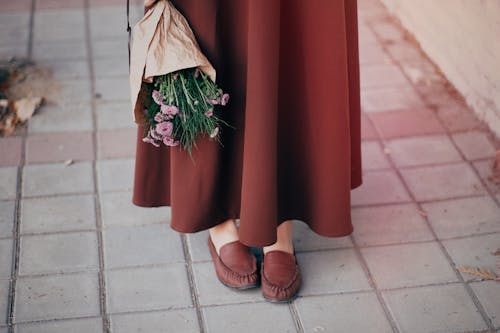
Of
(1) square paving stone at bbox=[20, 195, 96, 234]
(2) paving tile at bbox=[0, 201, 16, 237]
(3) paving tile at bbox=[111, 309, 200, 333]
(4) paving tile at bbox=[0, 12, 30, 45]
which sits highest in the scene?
(3) paving tile at bbox=[111, 309, 200, 333]

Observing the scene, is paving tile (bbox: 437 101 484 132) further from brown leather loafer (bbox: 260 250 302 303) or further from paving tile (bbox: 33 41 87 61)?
paving tile (bbox: 33 41 87 61)

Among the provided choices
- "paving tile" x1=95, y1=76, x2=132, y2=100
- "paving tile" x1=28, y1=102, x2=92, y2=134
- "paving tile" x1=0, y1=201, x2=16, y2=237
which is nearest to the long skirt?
"paving tile" x1=0, y1=201, x2=16, y2=237

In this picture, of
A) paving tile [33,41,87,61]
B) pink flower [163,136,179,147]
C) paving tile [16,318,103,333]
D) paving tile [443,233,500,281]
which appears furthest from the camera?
paving tile [33,41,87,61]

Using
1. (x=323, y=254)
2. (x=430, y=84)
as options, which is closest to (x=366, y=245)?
(x=323, y=254)

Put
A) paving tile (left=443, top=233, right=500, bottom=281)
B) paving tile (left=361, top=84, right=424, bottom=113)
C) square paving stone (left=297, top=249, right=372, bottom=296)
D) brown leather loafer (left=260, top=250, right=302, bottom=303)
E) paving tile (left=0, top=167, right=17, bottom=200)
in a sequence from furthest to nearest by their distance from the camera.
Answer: paving tile (left=361, top=84, right=424, bottom=113) < paving tile (left=0, top=167, right=17, bottom=200) < paving tile (left=443, top=233, right=500, bottom=281) < square paving stone (left=297, top=249, right=372, bottom=296) < brown leather loafer (left=260, top=250, right=302, bottom=303)

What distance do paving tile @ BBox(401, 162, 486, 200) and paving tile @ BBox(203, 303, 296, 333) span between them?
961mm

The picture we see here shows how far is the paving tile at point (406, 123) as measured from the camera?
151 inches

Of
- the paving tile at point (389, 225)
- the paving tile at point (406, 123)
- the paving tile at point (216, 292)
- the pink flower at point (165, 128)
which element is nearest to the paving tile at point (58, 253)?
the paving tile at point (216, 292)

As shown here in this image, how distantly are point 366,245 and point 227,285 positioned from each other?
24.1 inches

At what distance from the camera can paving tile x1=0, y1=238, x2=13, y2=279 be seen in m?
2.94

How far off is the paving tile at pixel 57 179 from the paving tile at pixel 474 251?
5.09 feet

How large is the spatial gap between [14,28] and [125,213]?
6.83ft

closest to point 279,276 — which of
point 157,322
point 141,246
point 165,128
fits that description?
point 157,322

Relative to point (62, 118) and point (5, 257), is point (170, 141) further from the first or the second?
point (62, 118)
